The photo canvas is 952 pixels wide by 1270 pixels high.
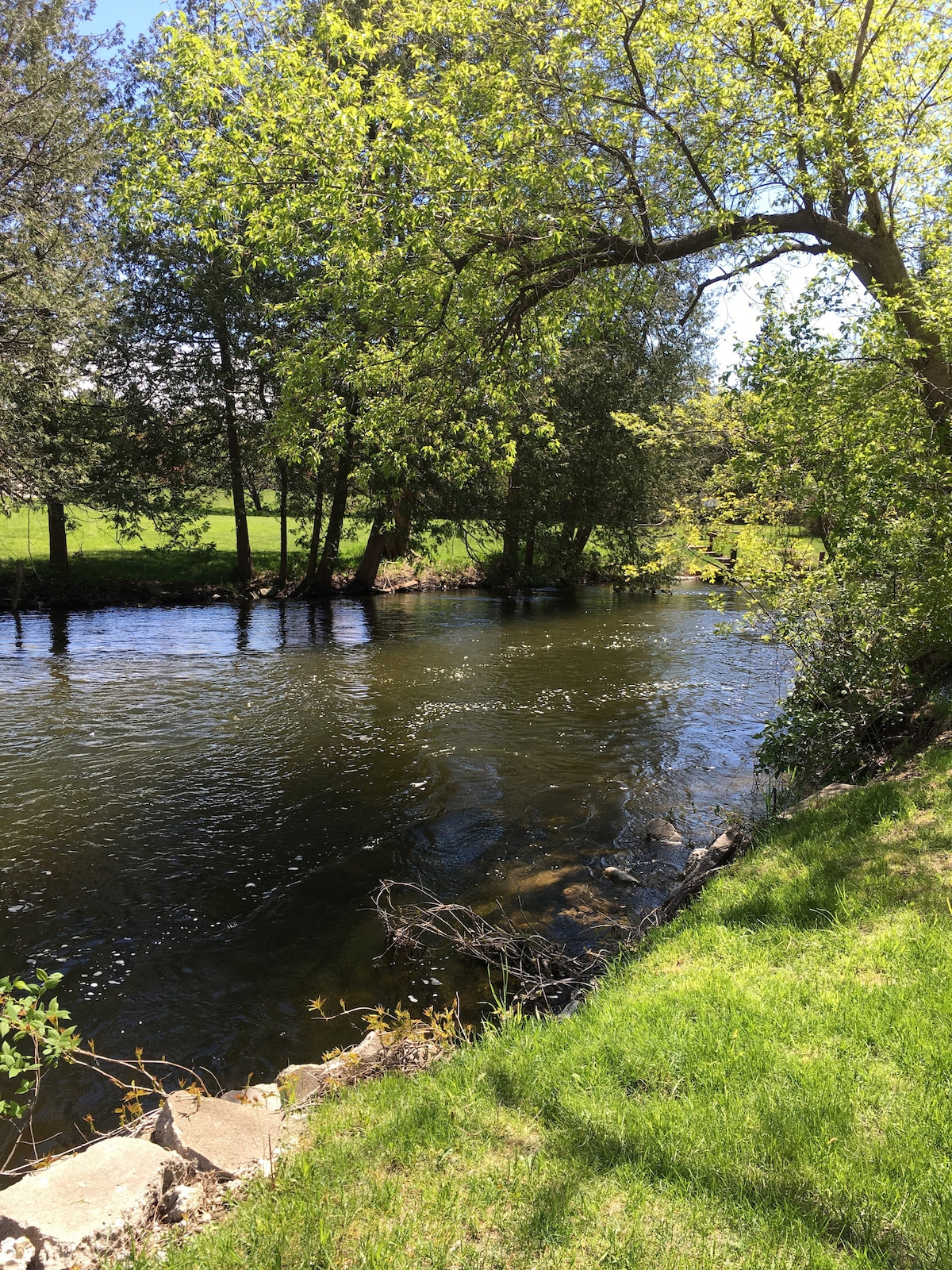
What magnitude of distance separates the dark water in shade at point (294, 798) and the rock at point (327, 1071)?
2.40 ft

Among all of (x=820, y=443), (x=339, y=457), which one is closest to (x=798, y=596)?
(x=820, y=443)

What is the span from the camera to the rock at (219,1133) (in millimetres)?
3508

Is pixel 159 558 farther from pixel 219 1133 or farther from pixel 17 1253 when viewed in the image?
Result: pixel 17 1253

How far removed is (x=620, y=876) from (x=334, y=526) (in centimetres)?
2295

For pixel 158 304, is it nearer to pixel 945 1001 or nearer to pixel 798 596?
pixel 798 596

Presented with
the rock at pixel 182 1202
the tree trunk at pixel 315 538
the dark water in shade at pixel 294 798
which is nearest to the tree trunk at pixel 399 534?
the tree trunk at pixel 315 538

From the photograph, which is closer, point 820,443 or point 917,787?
point 917,787

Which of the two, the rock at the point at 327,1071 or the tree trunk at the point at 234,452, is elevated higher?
the tree trunk at the point at 234,452

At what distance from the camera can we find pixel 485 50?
11.2 m

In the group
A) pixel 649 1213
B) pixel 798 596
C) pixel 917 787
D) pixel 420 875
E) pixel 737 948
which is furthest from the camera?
pixel 798 596

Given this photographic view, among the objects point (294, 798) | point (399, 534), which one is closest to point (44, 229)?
point (399, 534)

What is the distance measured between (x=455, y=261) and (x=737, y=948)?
340 inches

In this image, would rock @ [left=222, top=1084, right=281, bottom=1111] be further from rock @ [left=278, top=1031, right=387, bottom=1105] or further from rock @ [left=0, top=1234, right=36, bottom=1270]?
rock @ [left=0, top=1234, right=36, bottom=1270]

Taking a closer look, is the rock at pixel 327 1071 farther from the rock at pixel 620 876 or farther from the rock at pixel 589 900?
the rock at pixel 620 876
